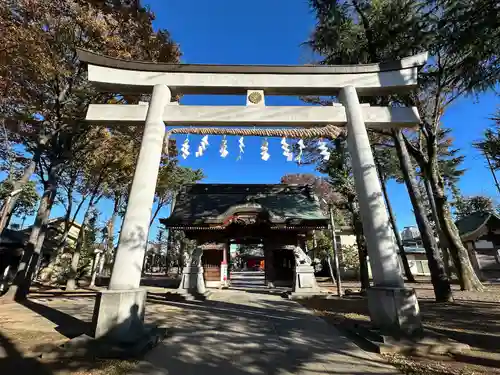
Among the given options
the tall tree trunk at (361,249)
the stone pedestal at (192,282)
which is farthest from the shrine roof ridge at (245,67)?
the stone pedestal at (192,282)

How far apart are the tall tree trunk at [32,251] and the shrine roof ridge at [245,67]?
6.47 metres

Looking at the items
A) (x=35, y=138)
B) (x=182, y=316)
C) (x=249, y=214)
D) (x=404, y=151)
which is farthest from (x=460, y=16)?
(x=35, y=138)

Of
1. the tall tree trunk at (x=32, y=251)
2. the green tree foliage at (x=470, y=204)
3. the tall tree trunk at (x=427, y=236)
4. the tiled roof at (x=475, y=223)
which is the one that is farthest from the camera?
the green tree foliage at (x=470, y=204)

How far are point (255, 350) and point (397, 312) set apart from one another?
2.48 m

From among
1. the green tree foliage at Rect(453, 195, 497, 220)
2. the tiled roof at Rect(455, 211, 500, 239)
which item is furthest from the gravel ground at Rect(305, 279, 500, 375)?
the green tree foliage at Rect(453, 195, 497, 220)

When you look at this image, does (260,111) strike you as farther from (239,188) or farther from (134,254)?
(239,188)

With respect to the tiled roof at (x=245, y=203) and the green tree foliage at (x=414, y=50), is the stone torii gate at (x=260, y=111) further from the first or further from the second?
the tiled roof at (x=245, y=203)

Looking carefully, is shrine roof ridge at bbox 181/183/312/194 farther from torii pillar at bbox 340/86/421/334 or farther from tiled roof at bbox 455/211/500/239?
torii pillar at bbox 340/86/421/334

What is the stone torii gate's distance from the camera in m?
4.85

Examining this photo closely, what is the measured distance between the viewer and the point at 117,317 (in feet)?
13.2

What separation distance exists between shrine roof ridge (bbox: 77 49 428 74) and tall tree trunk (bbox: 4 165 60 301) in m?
6.47

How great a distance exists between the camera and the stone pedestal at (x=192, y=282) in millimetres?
10609

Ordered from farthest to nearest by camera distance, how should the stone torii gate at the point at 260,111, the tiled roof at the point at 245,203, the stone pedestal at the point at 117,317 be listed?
the tiled roof at the point at 245,203 < the stone torii gate at the point at 260,111 < the stone pedestal at the point at 117,317

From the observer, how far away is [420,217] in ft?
30.8
